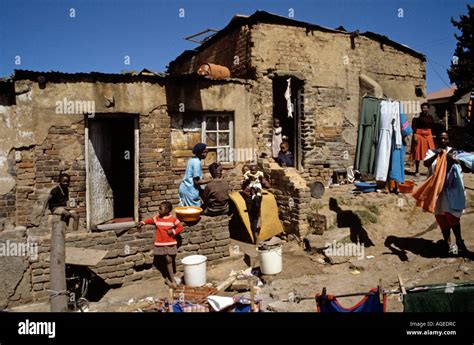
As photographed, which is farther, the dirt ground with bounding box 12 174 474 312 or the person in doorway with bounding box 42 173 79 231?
the person in doorway with bounding box 42 173 79 231

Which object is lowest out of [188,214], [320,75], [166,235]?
[166,235]

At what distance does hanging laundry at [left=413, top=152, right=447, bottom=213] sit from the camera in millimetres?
5742

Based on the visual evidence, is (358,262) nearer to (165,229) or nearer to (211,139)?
(165,229)

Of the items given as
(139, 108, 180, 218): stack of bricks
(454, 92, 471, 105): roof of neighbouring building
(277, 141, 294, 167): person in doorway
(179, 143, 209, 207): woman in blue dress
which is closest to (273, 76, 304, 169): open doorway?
(277, 141, 294, 167): person in doorway

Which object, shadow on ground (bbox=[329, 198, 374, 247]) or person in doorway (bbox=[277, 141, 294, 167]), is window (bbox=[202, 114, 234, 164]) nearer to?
person in doorway (bbox=[277, 141, 294, 167])

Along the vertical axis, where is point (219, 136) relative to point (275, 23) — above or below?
below

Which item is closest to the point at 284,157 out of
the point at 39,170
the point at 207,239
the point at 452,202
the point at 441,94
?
the point at 207,239

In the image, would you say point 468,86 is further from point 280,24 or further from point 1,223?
point 1,223

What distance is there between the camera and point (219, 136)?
9.38 m

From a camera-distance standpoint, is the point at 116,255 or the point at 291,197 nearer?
the point at 116,255

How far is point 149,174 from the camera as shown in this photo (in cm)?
850

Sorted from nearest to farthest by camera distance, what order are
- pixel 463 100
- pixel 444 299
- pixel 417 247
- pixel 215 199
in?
pixel 444 299, pixel 417 247, pixel 215 199, pixel 463 100

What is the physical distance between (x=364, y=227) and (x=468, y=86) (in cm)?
1926

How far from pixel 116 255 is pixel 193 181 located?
7.04 feet
